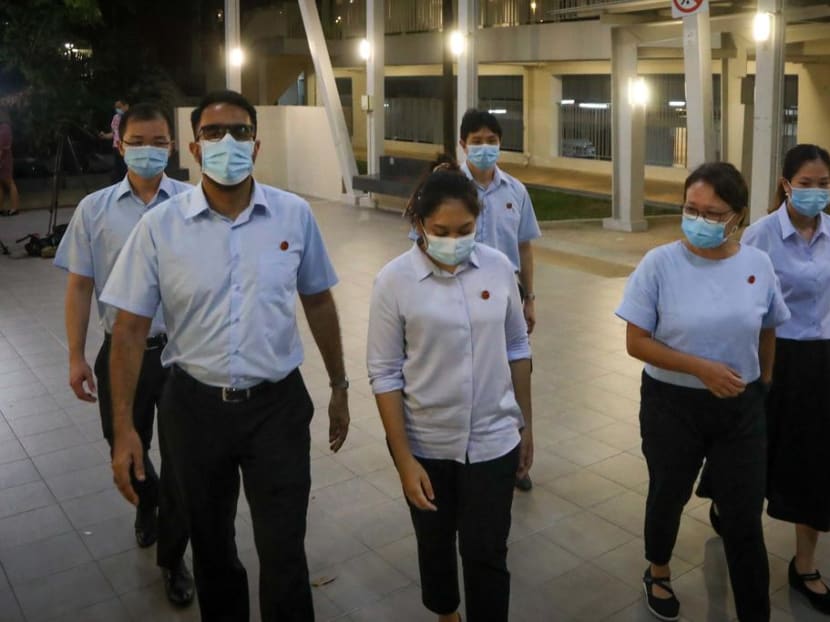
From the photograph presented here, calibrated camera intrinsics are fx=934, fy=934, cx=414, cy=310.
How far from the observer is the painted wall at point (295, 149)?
1758 cm

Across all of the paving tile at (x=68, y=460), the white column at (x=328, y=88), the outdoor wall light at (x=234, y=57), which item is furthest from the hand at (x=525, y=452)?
the outdoor wall light at (x=234, y=57)

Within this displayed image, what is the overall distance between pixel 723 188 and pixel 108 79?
19.0 m

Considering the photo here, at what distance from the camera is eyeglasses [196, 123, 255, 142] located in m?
3.20

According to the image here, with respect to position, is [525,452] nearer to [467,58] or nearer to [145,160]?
[145,160]

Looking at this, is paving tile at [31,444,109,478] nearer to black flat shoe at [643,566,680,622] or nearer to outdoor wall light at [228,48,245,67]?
black flat shoe at [643,566,680,622]

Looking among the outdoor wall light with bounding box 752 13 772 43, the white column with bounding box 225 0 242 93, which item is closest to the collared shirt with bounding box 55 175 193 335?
the outdoor wall light with bounding box 752 13 772 43

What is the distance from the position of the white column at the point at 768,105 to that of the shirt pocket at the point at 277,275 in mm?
8603

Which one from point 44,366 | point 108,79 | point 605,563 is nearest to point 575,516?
point 605,563

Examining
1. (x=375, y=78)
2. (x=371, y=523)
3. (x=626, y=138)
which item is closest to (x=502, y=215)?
(x=371, y=523)

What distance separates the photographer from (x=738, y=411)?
10.8ft

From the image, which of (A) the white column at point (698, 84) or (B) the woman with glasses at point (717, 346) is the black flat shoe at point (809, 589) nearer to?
(B) the woman with glasses at point (717, 346)

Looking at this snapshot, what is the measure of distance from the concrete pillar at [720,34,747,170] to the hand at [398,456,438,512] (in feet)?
49.3

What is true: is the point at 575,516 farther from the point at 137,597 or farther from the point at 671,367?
the point at 137,597

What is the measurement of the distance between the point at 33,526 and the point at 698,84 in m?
9.43
